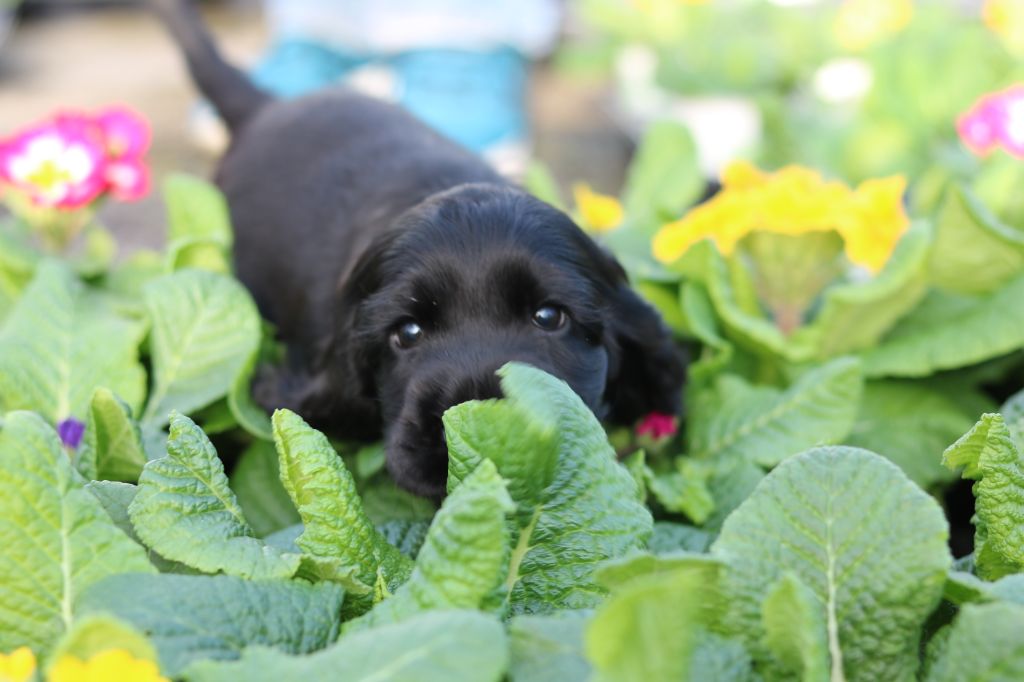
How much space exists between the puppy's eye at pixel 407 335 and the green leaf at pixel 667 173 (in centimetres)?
105

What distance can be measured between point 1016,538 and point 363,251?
1.04 meters

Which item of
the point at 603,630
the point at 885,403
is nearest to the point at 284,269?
the point at 885,403

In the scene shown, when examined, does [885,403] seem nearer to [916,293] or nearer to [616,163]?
[916,293]

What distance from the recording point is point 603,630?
757mm

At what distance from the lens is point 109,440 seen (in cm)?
134

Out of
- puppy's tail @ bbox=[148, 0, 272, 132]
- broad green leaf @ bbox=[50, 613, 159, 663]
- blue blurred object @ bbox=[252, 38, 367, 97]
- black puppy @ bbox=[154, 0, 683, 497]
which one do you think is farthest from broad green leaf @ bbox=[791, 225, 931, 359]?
blue blurred object @ bbox=[252, 38, 367, 97]

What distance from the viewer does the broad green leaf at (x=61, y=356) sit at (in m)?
1.56

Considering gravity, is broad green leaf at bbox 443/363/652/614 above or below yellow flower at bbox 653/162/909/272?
above

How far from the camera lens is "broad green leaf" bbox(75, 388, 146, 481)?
51.6 inches

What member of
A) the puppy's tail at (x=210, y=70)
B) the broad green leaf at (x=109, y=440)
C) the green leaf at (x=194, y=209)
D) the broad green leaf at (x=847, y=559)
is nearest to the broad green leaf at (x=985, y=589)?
the broad green leaf at (x=847, y=559)

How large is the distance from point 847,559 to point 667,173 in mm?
1830

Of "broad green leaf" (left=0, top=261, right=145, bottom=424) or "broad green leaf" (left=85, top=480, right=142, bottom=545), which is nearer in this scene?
"broad green leaf" (left=85, top=480, right=142, bottom=545)

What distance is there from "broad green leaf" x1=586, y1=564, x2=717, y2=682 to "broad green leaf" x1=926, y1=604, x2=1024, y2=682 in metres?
0.25

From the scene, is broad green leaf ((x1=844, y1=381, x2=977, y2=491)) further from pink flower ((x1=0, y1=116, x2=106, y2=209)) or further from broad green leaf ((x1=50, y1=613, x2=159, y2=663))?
pink flower ((x1=0, y1=116, x2=106, y2=209))
